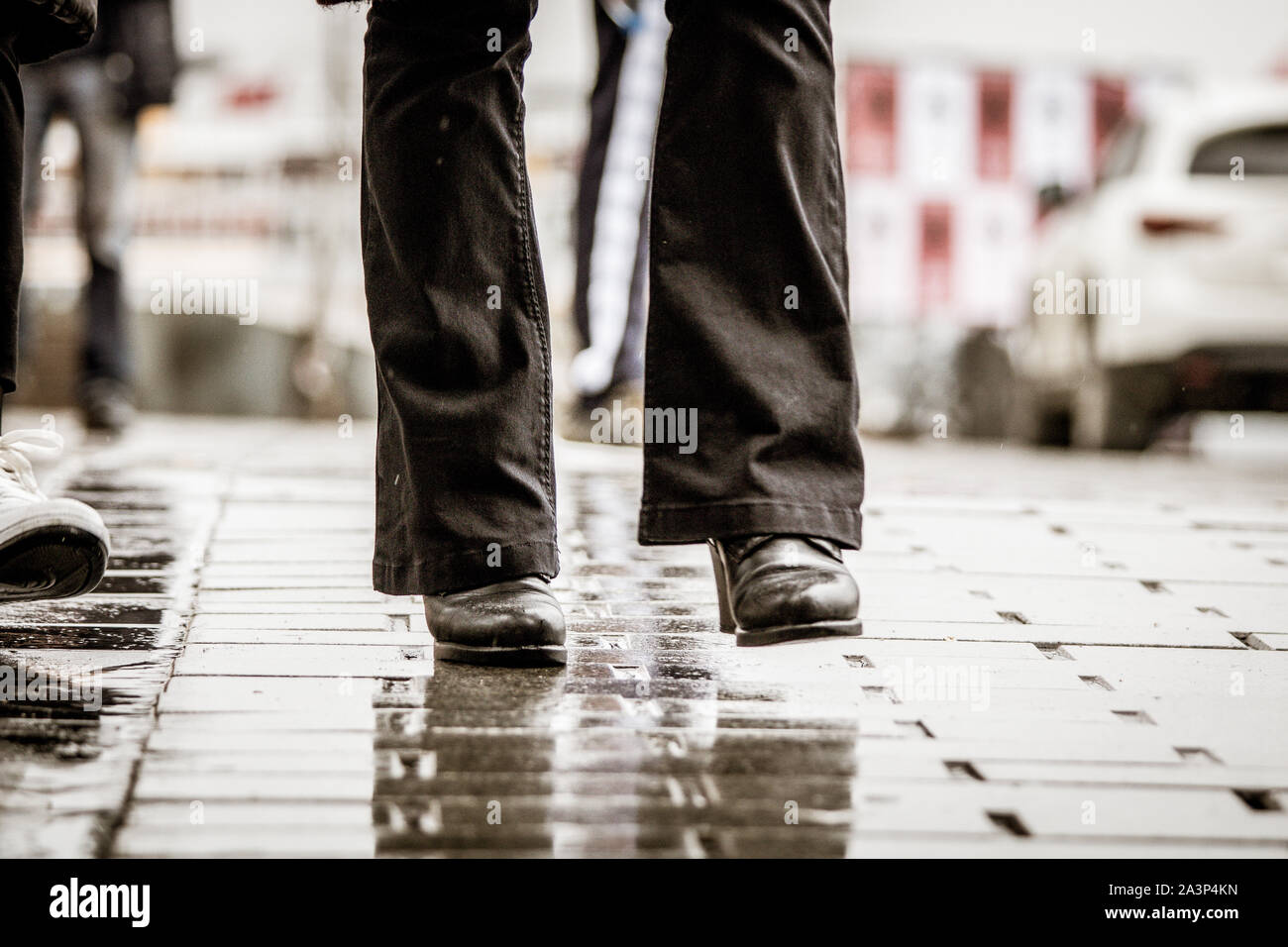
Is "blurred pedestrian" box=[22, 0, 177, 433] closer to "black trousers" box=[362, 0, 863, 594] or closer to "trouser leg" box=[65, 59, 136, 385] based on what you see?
"trouser leg" box=[65, 59, 136, 385]

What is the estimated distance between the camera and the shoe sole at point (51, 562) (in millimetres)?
1384

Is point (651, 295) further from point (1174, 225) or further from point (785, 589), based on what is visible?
point (1174, 225)

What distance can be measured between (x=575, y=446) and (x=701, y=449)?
134 inches

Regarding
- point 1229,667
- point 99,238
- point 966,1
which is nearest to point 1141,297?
point 99,238

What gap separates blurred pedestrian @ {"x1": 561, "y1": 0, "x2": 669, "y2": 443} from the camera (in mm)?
3975

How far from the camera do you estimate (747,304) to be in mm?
1558

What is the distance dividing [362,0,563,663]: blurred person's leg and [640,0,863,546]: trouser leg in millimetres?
134

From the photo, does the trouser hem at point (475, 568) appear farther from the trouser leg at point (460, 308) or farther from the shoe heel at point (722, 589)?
the shoe heel at point (722, 589)

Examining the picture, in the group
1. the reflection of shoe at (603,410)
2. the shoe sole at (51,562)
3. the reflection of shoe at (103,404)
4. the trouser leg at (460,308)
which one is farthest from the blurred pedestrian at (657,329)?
the reflection of shoe at (103,404)

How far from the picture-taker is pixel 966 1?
454 inches

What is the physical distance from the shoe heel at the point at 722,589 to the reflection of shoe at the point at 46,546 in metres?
0.60

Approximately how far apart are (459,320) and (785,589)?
415 millimetres

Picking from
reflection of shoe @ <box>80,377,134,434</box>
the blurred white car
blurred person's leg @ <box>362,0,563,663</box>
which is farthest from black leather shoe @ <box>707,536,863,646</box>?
the blurred white car
